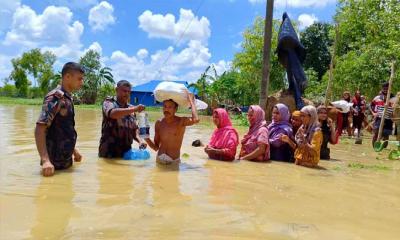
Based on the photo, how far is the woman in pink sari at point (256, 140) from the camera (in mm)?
6969

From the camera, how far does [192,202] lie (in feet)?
13.1

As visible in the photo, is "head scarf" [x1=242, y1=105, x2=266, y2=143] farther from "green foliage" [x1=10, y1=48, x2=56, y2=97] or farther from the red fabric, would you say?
"green foliage" [x1=10, y1=48, x2=56, y2=97]

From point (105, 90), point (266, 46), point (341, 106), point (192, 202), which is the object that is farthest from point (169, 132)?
point (105, 90)

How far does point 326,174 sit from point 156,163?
233 centimetres

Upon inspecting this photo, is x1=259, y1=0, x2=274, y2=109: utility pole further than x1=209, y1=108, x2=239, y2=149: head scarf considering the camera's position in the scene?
Yes

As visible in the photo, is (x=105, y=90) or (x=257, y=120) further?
(x=105, y=90)

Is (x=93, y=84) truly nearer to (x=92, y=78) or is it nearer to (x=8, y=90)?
(x=92, y=78)

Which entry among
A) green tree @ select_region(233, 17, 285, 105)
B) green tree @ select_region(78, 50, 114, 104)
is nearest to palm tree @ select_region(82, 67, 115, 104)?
green tree @ select_region(78, 50, 114, 104)

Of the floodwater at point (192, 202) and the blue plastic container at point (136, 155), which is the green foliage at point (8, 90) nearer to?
the floodwater at point (192, 202)

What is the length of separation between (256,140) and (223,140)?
0.54 m

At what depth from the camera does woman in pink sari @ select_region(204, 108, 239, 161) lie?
6812 mm

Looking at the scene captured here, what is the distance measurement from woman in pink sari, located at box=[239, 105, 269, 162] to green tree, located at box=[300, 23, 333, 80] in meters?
33.3

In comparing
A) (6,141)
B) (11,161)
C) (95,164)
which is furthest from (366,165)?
(6,141)

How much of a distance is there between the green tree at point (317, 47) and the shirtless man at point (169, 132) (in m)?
34.7
